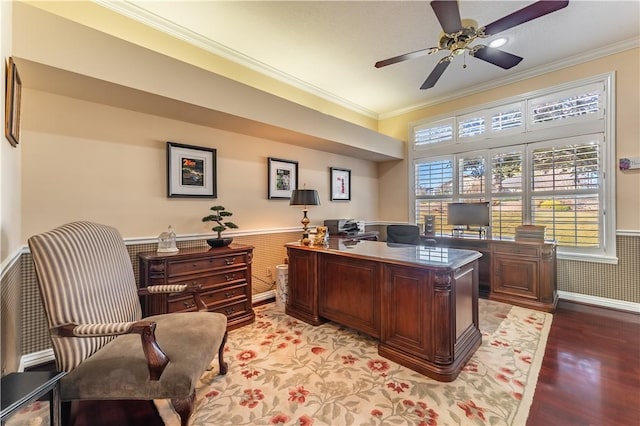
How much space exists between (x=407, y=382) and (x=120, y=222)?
2.86 m

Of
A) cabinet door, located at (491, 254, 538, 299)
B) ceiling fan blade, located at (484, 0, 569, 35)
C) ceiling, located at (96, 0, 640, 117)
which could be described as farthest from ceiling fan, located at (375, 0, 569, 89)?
cabinet door, located at (491, 254, 538, 299)

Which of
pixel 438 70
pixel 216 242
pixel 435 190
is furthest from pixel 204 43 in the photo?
pixel 435 190

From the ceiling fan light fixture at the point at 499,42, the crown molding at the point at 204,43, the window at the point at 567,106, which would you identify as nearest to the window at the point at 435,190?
the window at the point at 567,106

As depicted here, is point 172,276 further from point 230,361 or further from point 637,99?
point 637,99

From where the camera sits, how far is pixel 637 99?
3086 millimetres

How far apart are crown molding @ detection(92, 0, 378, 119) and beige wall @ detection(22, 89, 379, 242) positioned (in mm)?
930

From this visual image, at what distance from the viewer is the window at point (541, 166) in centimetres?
331

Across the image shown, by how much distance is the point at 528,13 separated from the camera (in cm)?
184

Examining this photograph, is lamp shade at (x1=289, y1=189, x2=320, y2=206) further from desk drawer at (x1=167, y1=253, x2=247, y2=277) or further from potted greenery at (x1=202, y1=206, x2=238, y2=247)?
desk drawer at (x1=167, y1=253, x2=247, y2=277)

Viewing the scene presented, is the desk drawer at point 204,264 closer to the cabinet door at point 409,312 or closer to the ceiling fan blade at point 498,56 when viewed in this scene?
the cabinet door at point 409,312

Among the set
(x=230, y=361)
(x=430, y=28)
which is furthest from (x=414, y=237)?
(x=230, y=361)

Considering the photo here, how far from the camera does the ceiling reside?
8.31 feet

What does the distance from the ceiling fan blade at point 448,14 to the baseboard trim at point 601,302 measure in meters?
3.66

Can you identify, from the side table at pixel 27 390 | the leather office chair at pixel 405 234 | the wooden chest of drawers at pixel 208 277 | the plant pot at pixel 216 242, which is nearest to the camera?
the side table at pixel 27 390
